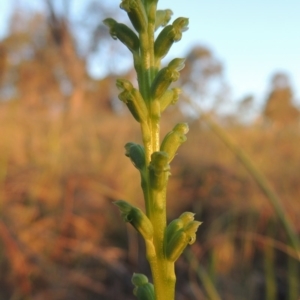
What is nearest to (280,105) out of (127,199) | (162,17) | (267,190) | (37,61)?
(127,199)

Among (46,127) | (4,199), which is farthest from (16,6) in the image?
(4,199)

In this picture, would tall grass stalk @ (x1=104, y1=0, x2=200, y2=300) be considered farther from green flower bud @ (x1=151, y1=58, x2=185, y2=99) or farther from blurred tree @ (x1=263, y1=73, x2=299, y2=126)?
blurred tree @ (x1=263, y1=73, x2=299, y2=126)

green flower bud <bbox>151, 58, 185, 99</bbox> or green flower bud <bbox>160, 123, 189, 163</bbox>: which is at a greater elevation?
green flower bud <bbox>151, 58, 185, 99</bbox>

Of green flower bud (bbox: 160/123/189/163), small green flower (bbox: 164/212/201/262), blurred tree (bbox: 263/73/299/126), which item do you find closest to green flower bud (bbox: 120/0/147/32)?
green flower bud (bbox: 160/123/189/163)

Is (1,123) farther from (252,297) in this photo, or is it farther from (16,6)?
(16,6)

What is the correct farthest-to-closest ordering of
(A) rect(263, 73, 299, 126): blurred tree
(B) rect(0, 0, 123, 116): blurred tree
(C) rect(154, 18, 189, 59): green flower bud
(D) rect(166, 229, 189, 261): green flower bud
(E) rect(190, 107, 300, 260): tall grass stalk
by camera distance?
(B) rect(0, 0, 123, 116): blurred tree, (A) rect(263, 73, 299, 126): blurred tree, (E) rect(190, 107, 300, 260): tall grass stalk, (C) rect(154, 18, 189, 59): green flower bud, (D) rect(166, 229, 189, 261): green flower bud

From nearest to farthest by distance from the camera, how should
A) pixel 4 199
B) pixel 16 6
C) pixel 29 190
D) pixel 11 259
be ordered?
1. pixel 11 259
2. pixel 4 199
3. pixel 29 190
4. pixel 16 6

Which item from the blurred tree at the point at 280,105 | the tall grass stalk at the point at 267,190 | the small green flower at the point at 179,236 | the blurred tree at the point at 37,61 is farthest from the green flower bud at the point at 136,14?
A: the blurred tree at the point at 37,61
